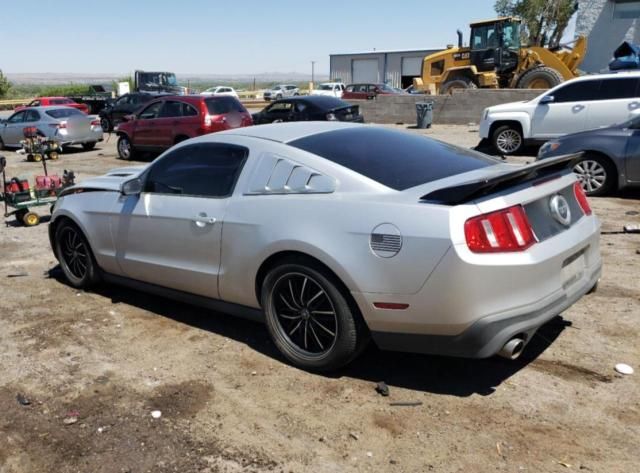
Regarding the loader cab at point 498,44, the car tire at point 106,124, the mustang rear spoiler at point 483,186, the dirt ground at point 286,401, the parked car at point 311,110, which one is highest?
the loader cab at point 498,44

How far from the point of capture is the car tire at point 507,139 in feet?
44.1

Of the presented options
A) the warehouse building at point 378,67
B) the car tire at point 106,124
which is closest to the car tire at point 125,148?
the car tire at point 106,124

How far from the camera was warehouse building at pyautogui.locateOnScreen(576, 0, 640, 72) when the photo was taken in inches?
1289

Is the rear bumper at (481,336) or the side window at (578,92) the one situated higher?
the side window at (578,92)

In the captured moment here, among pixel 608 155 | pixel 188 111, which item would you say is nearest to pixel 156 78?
pixel 188 111

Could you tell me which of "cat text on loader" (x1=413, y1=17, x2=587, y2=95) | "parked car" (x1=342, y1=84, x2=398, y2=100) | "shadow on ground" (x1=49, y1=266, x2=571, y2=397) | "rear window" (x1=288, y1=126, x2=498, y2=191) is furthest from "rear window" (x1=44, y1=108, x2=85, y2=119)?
"parked car" (x1=342, y1=84, x2=398, y2=100)

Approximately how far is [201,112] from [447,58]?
Result: 13.3 m

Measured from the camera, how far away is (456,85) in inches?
916

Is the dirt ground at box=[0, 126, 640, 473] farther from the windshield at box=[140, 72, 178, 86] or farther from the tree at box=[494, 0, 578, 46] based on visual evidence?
the tree at box=[494, 0, 578, 46]

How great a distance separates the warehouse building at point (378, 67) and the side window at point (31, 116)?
141 ft

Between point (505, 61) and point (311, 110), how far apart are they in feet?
31.3

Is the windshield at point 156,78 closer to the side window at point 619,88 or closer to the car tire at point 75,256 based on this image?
the side window at point 619,88

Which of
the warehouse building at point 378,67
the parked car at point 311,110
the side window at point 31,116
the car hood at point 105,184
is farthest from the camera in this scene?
the warehouse building at point 378,67

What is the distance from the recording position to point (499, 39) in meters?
22.2
